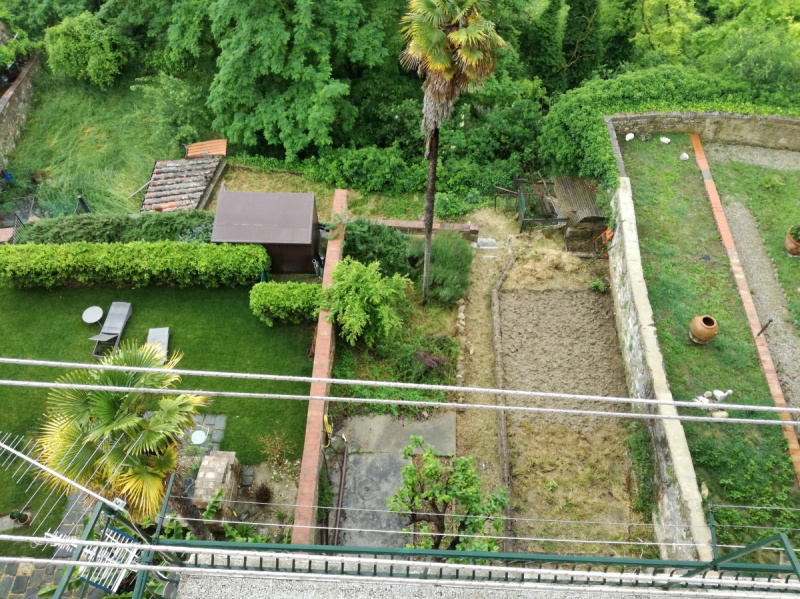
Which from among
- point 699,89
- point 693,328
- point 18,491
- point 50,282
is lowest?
point 18,491

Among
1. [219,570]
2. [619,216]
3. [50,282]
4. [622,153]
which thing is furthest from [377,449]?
[622,153]

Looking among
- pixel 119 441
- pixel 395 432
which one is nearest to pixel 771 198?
pixel 395 432

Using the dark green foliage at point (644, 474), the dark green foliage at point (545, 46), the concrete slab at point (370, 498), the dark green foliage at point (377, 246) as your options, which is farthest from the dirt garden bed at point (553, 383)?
the dark green foliage at point (545, 46)

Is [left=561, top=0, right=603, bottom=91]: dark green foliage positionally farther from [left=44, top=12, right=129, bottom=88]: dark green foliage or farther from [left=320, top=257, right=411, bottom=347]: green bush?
[left=44, top=12, right=129, bottom=88]: dark green foliage

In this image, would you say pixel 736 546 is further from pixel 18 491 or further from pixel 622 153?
pixel 18 491

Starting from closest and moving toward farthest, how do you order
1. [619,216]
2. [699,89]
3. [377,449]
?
[377,449]
[619,216]
[699,89]

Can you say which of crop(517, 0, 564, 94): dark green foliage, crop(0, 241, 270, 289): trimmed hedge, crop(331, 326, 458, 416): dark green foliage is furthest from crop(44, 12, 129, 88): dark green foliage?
crop(517, 0, 564, 94): dark green foliage
